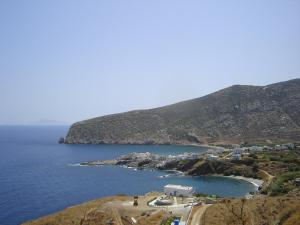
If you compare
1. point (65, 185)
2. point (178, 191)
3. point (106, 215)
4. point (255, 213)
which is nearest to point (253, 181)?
point (178, 191)

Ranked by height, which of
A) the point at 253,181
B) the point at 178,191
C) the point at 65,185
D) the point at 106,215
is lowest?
the point at 253,181

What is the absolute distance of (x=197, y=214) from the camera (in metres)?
48.0

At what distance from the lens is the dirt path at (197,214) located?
44594 millimetres

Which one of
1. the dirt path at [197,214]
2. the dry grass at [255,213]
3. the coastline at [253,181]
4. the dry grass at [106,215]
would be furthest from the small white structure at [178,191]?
the coastline at [253,181]

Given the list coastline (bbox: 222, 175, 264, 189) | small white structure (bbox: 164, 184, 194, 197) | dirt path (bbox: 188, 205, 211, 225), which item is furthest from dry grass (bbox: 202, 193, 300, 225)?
coastline (bbox: 222, 175, 264, 189)

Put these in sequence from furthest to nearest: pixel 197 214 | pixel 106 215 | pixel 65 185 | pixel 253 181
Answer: pixel 65 185 → pixel 253 181 → pixel 106 215 → pixel 197 214

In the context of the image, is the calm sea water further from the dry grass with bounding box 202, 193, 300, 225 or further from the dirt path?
the dry grass with bounding box 202, 193, 300, 225

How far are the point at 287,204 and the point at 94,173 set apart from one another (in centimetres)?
7600

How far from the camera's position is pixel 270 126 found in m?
195

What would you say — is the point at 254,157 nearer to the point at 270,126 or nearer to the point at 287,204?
the point at 287,204

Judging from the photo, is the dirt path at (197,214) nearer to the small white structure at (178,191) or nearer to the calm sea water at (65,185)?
the small white structure at (178,191)

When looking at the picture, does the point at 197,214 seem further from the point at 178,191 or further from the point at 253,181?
the point at 253,181

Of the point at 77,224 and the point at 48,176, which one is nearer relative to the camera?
the point at 77,224

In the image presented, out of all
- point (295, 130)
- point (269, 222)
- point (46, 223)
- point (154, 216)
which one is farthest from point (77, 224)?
point (295, 130)
